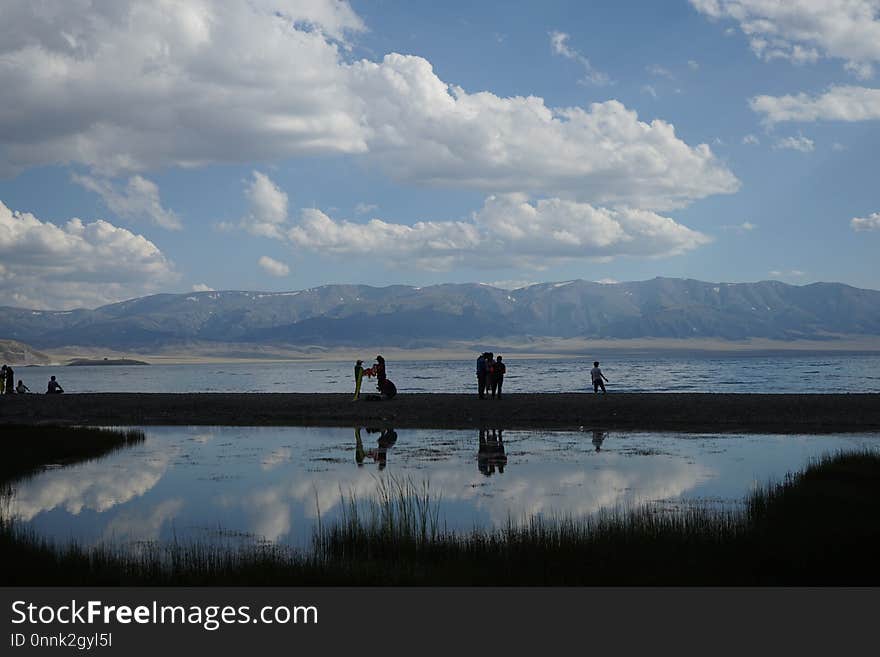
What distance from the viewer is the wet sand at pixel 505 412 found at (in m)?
37.3

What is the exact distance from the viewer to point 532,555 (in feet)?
40.0

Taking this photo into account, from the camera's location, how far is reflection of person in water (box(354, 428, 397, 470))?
25.3 m

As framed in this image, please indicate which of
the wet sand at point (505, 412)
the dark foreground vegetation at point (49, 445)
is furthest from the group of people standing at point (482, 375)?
the dark foreground vegetation at point (49, 445)

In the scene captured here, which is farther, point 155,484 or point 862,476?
point 155,484

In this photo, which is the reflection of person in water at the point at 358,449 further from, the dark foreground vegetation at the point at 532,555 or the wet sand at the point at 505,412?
the dark foreground vegetation at the point at 532,555

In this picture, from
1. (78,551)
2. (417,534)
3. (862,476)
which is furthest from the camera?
(862,476)

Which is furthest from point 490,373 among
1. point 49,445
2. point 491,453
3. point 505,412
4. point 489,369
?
point 49,445

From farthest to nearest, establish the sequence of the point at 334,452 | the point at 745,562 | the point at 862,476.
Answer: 1. the point at 334,452
2. the point at 862,476
3. the point at 745,562

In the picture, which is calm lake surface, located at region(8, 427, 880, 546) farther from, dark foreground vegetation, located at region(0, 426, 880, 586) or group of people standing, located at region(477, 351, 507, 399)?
group of people standing, located at region(477, 351, 507, 399)

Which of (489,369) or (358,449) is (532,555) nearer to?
(358,449)
